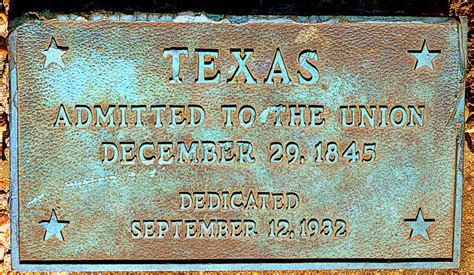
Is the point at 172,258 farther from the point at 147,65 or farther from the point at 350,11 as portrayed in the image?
the point at 350,11

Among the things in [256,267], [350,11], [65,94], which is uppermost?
[350,11]

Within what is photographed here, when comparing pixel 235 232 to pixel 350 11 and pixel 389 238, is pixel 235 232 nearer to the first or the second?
pixel 389 238

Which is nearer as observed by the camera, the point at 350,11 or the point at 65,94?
the point at 65,94

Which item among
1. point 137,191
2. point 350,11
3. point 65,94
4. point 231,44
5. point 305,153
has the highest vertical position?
point 350,11

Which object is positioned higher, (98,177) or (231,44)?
(231,44)

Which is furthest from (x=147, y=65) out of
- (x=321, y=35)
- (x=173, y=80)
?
Result: (x=321, y=35)

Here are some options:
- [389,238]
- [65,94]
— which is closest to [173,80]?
[65,94]
